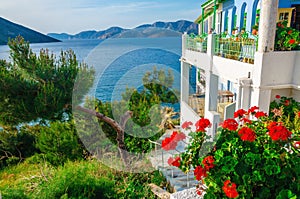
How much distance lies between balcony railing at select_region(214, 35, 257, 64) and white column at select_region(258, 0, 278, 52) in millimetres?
286

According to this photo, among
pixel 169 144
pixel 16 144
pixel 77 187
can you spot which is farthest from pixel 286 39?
pixel 16 144

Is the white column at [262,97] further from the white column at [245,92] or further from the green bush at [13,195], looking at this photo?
the green bush at [13,195]

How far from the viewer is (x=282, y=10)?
688 centimetres

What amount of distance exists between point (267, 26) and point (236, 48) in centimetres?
105

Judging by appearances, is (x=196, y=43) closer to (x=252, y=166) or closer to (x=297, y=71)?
(x=297, y=71)

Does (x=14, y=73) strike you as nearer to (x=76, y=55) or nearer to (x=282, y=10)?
(x=76, y=55)

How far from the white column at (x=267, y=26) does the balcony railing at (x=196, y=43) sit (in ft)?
8.11

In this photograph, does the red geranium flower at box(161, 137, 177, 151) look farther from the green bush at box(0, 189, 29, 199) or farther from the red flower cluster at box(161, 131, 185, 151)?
the green bush at box(0, 189, 29, 199)

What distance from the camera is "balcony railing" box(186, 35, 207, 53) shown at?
21.1 ft

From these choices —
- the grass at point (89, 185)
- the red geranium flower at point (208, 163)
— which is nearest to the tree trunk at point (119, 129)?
the grass at point (89, 185)

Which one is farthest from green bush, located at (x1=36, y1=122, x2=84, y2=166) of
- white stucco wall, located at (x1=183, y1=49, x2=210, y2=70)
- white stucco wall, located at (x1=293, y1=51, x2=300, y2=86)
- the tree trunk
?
white stucco wall, located at (x1=293, y1=51, x2=300, y2=86)

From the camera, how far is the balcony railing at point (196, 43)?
6434 millimetres

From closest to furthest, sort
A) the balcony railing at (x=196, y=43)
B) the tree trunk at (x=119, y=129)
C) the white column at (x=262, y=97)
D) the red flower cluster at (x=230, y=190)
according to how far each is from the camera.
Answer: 1. the red flower cluster at (x=230, y=190)
2. the white column at (x=262, y=97)
3. the tree trunk at (x=119, y=129)
4. the balcony railing at (x=196, y=43)

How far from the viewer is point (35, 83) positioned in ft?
21.2
